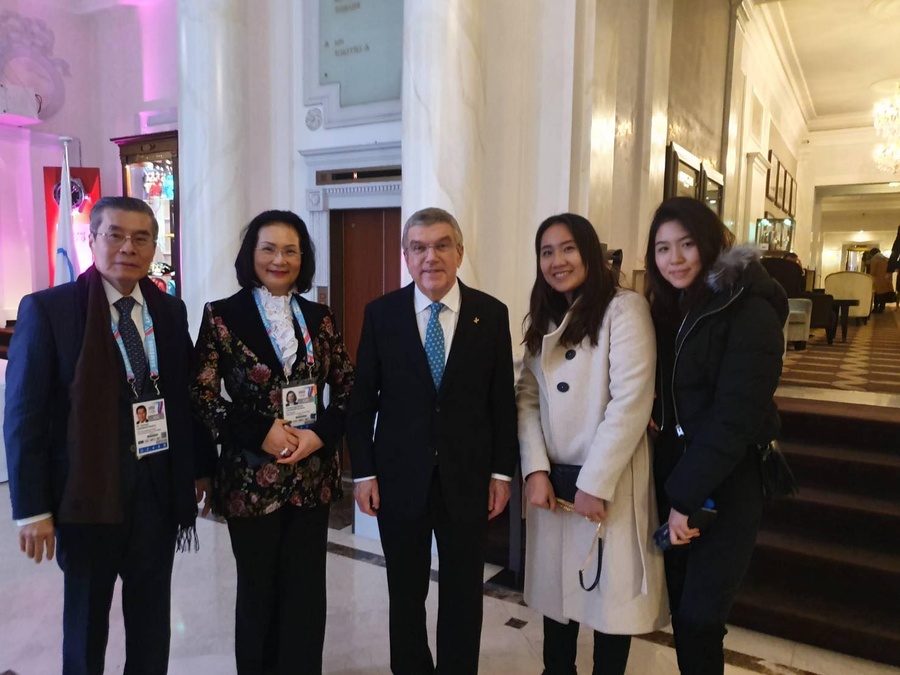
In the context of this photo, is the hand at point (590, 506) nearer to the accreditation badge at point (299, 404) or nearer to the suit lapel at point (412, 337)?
the suit lapel at point (412, 337)

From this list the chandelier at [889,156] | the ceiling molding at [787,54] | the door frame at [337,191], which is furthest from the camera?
the chandelier at [889,156]

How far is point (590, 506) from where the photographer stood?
183 cm

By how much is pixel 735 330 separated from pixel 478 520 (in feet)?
3.16

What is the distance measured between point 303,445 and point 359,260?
327cm

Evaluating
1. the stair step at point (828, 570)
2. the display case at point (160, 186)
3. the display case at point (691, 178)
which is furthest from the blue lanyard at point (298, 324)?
the display case at point (160, 186)

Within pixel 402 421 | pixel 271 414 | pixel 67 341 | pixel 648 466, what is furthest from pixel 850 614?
pixel 67 341

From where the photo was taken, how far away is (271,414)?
197 cm

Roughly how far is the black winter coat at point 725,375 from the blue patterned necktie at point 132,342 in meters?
1.55

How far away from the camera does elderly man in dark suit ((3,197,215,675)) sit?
1677mm

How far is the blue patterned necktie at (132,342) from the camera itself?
1.84 metres

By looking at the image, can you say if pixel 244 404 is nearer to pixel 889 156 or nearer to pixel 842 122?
pixel 889 156

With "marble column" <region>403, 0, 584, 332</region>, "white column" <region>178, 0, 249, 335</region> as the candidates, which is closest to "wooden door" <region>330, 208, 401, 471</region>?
"white column" <region>178, 0, 249, 335</region>

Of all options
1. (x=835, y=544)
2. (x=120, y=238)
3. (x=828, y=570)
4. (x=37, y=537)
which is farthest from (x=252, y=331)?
(x=835, y=544)

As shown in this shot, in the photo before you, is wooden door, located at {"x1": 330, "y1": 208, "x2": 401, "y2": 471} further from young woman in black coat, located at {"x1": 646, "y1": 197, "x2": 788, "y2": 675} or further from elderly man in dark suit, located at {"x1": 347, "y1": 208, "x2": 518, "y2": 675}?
young woman in black coat, located at {"x1": 646, "y1": 197, "x2": 788, "y2": 675}
